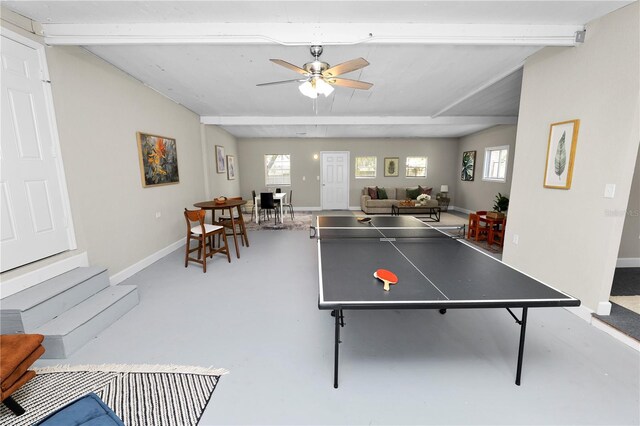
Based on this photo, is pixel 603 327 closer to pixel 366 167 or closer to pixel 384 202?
pixel 384 202

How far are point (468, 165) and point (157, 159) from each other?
820cm

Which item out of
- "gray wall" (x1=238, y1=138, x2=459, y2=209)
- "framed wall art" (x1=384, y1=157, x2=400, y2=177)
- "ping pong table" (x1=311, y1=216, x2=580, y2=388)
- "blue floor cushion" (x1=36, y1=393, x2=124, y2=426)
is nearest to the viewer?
"blue floor cushion" (x1=36, y1=393, x2=124, y2=426)

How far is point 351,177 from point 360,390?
7360 millimetres

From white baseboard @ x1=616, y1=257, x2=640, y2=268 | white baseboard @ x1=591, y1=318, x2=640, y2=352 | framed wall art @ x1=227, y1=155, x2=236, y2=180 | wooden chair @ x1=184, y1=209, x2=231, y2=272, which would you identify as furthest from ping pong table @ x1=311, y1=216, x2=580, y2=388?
framed wall art @ x1=227, y1=155, x2=236, y2=180

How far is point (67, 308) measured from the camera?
2104 millimetres

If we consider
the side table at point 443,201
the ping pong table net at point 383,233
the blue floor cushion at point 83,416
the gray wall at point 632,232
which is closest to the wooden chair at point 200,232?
the ping pong table net at point 383,233

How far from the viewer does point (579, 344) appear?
192 cm

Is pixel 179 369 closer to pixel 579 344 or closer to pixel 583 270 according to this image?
pixel 579 344

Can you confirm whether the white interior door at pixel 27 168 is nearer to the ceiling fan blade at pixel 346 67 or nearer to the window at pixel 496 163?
the ceiling fan blade at pixel 346 67

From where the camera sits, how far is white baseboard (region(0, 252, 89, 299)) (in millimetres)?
1938

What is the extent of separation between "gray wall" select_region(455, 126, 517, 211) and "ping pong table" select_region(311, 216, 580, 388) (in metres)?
5.29

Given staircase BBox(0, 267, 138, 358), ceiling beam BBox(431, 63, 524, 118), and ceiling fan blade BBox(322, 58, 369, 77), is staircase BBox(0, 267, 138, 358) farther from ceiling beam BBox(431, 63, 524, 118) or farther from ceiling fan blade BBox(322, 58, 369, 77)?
ceiling beam BBox(431, 63, 524, 118)

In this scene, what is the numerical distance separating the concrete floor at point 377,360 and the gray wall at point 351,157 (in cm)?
607

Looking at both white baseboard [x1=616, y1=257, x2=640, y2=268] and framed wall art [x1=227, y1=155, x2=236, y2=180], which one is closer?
white baseboard [x1=616, y1=257, x2=640, y2=268]
